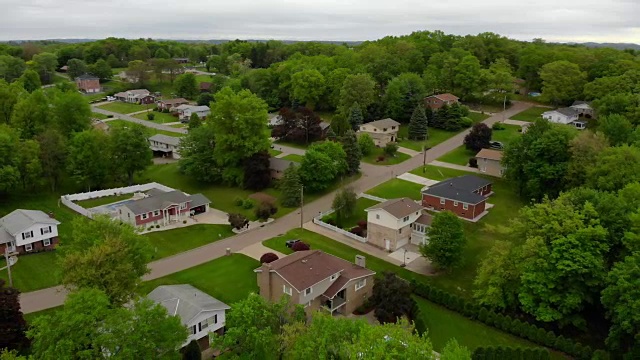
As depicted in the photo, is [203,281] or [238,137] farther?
[238,137]

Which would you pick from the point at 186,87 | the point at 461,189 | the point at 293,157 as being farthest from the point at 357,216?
the point at 186,87

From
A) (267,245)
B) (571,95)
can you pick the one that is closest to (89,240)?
(267,245)

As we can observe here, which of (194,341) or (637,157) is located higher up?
(637,157)

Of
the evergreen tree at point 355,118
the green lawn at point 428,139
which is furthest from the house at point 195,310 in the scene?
the evergreen tree at point 355,118

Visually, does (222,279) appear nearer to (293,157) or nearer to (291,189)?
(291,189)

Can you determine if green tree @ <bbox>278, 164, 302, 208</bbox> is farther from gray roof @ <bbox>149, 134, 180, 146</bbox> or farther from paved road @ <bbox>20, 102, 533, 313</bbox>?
gray roof @ <bbox>149, 134, 180, 146</bbox>

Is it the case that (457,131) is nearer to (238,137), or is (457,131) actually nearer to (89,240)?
(238,137)
